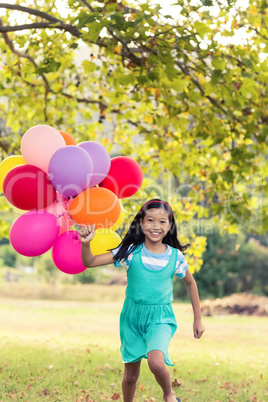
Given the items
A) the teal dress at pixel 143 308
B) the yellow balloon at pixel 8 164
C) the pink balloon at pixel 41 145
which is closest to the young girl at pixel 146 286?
the teal dress at pixel 143 308

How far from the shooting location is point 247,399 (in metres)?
4.83

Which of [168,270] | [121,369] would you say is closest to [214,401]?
[121,369]

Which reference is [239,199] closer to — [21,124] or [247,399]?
[247,399]

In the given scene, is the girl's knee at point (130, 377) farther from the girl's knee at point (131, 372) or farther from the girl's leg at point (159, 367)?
the girl's leg at point (159, 367)

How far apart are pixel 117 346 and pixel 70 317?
6.61 metres

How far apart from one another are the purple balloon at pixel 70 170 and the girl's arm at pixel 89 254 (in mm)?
343

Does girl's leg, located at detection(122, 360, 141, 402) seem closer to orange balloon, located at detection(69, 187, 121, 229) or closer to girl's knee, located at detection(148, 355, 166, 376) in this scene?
girl's knee, located at detection(148, 355, 166, 376)

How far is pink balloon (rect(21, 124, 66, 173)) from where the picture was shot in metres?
3.71

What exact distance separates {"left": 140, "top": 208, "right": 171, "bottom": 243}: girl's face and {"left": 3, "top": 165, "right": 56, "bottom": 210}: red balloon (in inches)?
27.0

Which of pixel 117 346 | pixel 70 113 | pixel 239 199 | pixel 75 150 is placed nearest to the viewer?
pixel 75 150

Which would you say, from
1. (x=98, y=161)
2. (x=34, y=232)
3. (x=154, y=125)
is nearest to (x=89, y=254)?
(x=34, y=232)

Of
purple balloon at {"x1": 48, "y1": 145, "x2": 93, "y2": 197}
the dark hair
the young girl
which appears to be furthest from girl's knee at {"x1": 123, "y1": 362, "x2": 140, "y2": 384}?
purple balloon at {"x1": 48, "y1": 145, "x2": 93, "y2": 197}

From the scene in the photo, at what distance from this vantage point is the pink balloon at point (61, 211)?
3727 mm

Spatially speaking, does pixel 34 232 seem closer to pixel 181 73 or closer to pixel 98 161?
pixel 98 161
